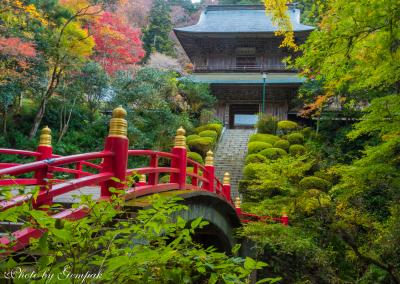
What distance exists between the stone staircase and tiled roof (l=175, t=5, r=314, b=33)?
874cm

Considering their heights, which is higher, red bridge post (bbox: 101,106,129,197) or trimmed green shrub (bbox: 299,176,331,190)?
red bridge post (bbox: 101,106,129,197)

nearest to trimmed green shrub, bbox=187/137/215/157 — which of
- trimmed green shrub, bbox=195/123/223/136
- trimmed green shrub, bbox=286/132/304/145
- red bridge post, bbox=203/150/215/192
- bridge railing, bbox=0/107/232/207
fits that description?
trimmed green shrub, bbox=195/123/223/136

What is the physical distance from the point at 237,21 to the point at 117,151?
27970mm

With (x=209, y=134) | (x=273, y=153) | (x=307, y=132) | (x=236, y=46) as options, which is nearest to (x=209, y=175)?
(x=273, y=153)

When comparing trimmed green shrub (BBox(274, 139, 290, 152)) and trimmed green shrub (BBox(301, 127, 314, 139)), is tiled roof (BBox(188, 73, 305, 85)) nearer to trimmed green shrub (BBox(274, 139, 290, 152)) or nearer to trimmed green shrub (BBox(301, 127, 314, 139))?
trimmed green shrub (BBox(301, 127, 314, 139))

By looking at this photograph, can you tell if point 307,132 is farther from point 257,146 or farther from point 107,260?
point 107,260

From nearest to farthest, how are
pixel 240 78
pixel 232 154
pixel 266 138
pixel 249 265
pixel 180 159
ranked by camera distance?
pixel 249 265 < pixel 180 159 < pixel 266 138 < pixel 232 154 < pixel 240 78

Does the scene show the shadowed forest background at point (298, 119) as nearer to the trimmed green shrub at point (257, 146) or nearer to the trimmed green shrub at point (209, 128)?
the trimmed green shrub at point (257, 146)

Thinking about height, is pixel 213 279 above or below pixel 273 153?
above

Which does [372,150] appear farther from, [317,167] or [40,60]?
[40,60]

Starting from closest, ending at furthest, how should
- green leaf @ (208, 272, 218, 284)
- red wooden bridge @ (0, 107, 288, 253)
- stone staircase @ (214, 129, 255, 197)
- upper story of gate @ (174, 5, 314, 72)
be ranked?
1. green leaf @ (208, 272, 218, 284)
2. red wooden bridge @ (0, 107, 288, 253)
3. stone staircase @ (214, 129, 255, 197)
4. upper story of gate @ (174, 5, 314, 72)

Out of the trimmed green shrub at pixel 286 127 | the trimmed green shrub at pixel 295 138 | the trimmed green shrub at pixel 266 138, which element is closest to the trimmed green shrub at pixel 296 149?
the trimmed green shrub at pixel 295 138

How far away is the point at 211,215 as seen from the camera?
27.0 ft

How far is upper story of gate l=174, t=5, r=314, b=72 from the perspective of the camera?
25.6 meters
